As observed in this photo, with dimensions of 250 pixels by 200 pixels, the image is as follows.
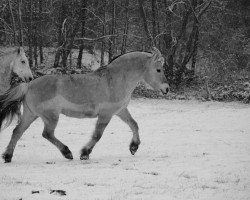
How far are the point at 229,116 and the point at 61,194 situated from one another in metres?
11.8

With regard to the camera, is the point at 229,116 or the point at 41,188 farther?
the point at 229,116

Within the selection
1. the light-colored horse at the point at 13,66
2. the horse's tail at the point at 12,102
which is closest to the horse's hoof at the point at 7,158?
the horse's tail at the point at 12,102

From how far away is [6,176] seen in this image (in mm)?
5961

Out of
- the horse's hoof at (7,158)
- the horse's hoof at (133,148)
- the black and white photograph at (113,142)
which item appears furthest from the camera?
the horse's hoof at (133,148)

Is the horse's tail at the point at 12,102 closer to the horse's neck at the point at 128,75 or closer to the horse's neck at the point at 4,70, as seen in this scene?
the horse's neck at the point at 128,75

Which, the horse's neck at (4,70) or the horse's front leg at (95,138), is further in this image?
the horse's neck at (4,70)

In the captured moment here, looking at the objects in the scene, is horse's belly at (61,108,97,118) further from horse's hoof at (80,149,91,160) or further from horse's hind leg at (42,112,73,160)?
horse's hoof at (80,149,91,160)

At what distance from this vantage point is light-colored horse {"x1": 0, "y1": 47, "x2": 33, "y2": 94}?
1198 cm

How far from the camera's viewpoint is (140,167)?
263 inches

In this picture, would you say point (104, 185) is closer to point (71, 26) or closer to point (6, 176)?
point (6, 176)

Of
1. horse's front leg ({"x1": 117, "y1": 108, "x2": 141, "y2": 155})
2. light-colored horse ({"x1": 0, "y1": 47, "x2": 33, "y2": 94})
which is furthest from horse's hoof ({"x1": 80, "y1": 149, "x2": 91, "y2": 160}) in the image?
light-colored horse ({"x1": 0, "y1": 47, "x2": 33, "y2": 94})

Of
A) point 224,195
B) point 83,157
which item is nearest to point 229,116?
point 83,157

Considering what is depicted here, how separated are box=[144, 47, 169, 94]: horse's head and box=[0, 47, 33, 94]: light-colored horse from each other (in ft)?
16.3

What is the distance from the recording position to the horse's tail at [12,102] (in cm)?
754
